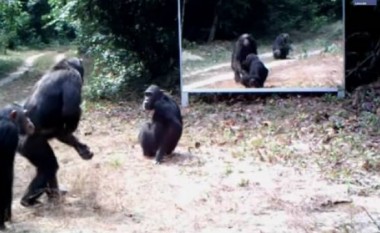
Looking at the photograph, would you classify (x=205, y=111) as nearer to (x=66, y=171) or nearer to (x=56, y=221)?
(x=66, y=171)

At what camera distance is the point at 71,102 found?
751 cm

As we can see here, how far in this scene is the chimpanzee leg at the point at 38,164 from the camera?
24.8 ft

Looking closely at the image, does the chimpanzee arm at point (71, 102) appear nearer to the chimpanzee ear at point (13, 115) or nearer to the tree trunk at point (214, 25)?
the chimpanzee ear at point (13, 115)

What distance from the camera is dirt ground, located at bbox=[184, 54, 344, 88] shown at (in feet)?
44.2

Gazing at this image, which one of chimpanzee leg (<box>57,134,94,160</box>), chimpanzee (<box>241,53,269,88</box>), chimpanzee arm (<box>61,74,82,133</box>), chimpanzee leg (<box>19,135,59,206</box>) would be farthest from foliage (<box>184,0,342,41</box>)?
chimpanzee leg (<box>19,135,59,206</box>)

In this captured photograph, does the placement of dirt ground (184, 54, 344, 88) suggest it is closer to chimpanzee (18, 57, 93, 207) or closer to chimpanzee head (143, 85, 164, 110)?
chimpanzee head (143, 85, 164, 110)

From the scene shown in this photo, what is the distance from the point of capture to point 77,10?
16000 millimetres

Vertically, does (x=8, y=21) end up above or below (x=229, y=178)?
below

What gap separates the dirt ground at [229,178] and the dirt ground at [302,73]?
3.14ft

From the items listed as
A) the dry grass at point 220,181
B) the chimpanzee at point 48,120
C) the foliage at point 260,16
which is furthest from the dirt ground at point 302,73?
the chimpanzee at point 48,120

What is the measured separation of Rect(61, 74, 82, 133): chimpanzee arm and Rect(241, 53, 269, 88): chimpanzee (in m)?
6.24

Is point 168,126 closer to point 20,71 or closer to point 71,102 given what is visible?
point 71,102

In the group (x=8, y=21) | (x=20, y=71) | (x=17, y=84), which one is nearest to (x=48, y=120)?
(x=17, y=84)

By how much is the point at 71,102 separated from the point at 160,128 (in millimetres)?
2631
